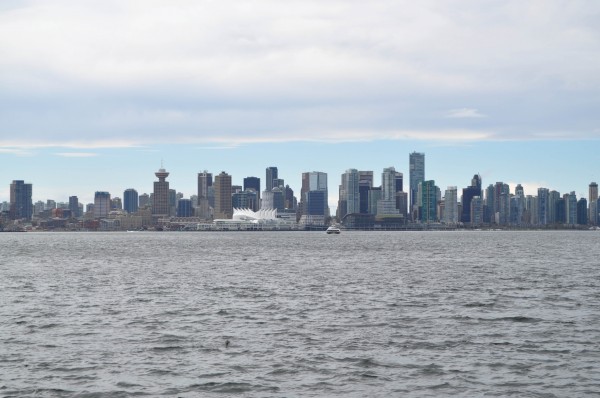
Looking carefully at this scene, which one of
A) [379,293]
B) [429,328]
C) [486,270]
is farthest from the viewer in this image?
[486,270]

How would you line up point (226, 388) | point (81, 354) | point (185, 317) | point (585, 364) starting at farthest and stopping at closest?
point (185, 317), point (81, 354), point (585, 364), point (226, 388)

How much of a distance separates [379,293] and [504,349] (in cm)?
2721

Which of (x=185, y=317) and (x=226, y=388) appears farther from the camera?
(x=185, y=317)

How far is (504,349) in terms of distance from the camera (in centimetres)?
3900

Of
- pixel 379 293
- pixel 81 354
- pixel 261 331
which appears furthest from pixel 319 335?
pixel 379 293

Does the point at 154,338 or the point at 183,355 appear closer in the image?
the point at 183,355

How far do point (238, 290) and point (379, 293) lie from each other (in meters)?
12.2

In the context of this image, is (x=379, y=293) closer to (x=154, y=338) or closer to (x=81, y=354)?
(x=154, y=338)

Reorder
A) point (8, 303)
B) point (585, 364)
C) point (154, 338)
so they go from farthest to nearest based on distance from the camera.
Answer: point (8, 303)
point (154, 338)
point (585, 364)

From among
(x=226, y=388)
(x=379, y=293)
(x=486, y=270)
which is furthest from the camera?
(x=486, y=270)

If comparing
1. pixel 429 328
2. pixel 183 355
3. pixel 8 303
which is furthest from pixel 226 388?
pixel 8 303

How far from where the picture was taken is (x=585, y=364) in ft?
116

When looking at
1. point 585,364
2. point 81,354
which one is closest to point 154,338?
point 81,354

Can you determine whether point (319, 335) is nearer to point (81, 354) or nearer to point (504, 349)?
point (504, 349)
